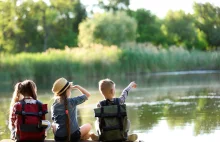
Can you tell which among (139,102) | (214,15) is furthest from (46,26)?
(139,102)

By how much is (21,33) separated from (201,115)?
40.6 m

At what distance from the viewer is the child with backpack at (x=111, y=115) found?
6230 millimetres

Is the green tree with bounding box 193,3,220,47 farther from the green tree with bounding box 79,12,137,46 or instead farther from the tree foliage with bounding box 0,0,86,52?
the tree foliage with bounding box 0,0,86,52

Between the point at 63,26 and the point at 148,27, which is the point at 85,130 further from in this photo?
the point at 148,27

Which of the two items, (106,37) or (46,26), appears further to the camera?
(46,26)

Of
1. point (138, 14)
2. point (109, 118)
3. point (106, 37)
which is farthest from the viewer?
point (138, 14)

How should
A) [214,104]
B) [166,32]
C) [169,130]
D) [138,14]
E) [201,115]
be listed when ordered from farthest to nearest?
[138,14]
[166,32]
[214,104]
[201,115]
[169,130]

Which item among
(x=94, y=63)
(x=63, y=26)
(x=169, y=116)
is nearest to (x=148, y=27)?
(x=63, y=26)

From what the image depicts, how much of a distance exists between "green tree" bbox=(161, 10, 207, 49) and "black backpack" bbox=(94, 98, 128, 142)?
46.4 meters

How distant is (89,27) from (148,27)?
1217 centimetres

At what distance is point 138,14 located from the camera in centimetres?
5881

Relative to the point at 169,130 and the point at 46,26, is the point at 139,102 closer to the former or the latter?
the point at 169,130

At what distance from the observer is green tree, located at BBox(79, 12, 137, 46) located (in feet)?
146

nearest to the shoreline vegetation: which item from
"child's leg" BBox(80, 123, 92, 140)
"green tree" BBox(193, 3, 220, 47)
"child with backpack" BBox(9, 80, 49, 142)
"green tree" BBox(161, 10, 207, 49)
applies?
"green tree" BBox(161, 10, 207, 49)
